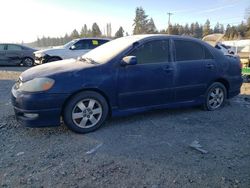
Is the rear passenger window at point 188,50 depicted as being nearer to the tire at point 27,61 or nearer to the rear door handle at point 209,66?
the rear door handle at point 209,66

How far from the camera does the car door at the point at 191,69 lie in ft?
18.4

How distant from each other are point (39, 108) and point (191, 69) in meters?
3.03

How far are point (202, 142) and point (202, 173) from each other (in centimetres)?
99

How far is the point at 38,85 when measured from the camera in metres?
4.45

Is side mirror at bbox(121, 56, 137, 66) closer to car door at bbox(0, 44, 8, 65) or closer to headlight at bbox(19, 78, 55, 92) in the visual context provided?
headlight at bbox(19, 78, 55, 92)

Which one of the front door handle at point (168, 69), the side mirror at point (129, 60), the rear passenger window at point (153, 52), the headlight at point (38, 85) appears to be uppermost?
the rear passenger window at point (153, 52)

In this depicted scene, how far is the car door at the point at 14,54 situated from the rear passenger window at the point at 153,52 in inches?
527

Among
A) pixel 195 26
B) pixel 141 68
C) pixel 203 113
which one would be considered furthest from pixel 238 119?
pixel 195 26

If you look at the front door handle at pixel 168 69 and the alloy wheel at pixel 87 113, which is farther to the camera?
the front door handle at pixel 168 69

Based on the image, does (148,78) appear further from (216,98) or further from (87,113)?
(216,98)

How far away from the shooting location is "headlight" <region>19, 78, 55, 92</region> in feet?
14.5

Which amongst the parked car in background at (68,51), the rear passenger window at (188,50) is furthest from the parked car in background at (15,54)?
the rear passenger window at (188,50)

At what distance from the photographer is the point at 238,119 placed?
5605mm

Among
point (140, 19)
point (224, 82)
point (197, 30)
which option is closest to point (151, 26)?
point (140, 19)
